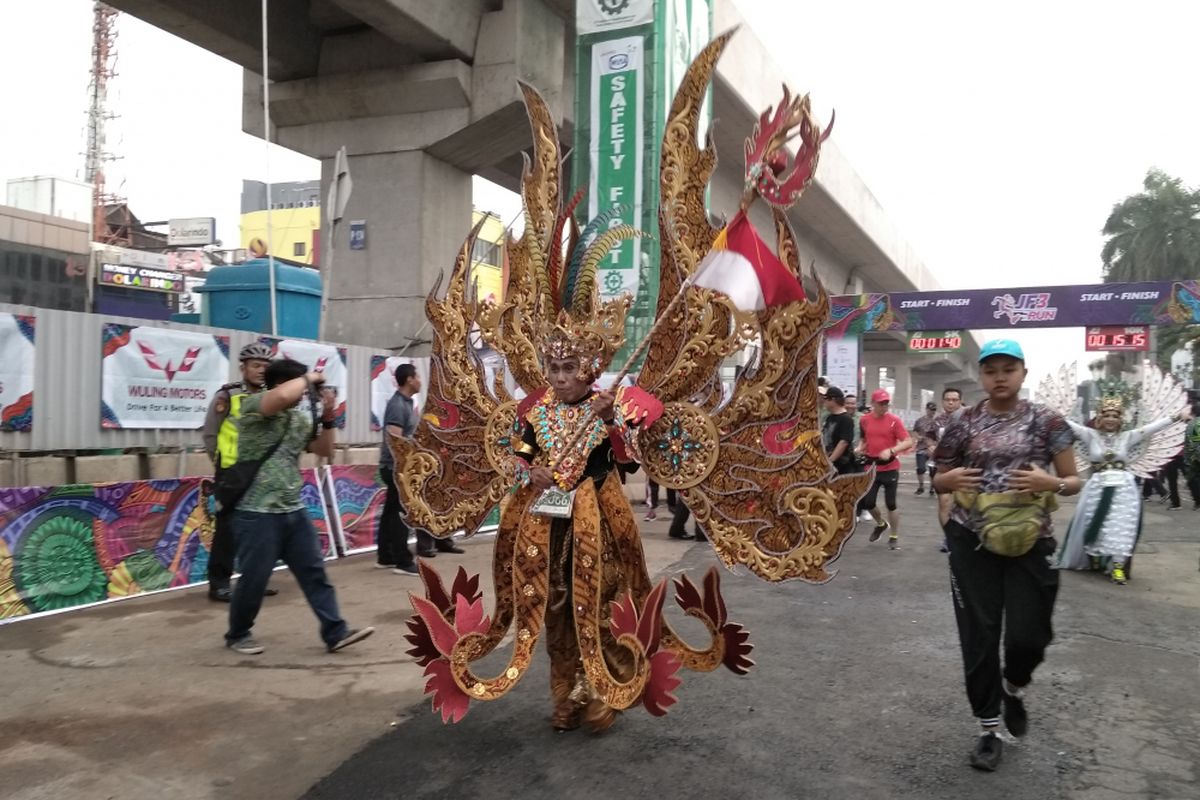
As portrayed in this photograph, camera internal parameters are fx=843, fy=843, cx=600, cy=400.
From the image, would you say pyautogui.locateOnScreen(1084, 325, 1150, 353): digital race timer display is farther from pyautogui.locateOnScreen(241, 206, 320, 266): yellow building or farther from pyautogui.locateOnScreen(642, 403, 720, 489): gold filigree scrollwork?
pyautogui.locateOnScreen(241, 206, 320, 266): yellow building

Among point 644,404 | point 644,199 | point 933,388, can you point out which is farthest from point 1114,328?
point 933,388

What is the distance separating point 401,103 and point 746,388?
11761 mm

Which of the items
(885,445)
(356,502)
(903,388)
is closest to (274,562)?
(356,502)

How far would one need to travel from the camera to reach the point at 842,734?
366 centimetres

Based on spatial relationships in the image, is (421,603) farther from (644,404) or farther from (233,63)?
(233,63)

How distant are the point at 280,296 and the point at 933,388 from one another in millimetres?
74019

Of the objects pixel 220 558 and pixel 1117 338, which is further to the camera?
pixel 1117 338

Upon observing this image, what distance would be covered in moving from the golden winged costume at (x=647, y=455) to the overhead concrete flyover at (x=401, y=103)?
31.0ft

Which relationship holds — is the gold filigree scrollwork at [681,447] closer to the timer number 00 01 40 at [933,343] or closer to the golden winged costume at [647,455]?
the golden winged costume at [647,455]

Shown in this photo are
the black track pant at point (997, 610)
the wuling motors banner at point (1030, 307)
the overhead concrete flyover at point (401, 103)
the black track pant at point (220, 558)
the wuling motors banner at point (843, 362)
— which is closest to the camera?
the black track pant at point (997, 610)

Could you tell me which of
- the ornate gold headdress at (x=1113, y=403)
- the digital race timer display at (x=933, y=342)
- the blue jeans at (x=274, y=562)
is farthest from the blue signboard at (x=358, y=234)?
the digital race timer display at (x=933, y=342)

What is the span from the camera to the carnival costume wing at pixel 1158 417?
267 inches

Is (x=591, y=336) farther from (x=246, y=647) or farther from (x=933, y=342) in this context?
(x=933, y=342)

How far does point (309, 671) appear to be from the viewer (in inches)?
178
